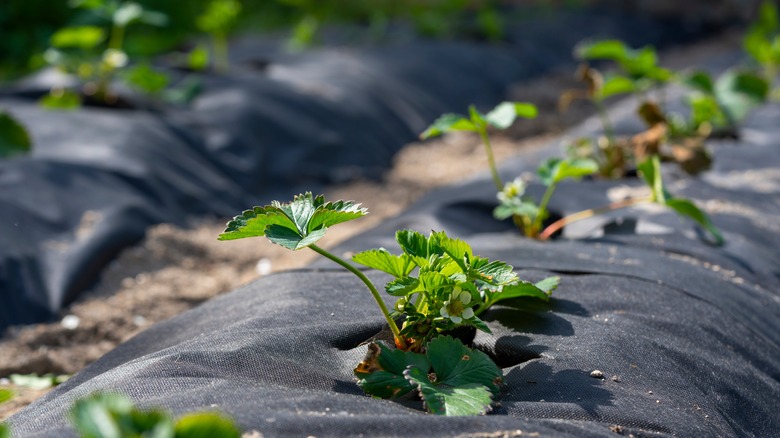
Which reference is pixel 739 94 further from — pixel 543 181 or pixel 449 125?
pixel 449 125

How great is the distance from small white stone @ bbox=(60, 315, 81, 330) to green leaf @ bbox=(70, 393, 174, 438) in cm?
189

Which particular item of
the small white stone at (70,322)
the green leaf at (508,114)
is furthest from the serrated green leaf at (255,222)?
the small white stone at (70,322)

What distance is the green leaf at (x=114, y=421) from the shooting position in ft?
2.06

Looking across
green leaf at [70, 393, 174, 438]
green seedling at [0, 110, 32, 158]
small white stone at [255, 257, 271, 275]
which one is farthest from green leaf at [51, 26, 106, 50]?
green leaf at [70, 393, 174, 438]

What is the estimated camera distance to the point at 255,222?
117 centimetres

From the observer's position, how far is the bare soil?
228cm

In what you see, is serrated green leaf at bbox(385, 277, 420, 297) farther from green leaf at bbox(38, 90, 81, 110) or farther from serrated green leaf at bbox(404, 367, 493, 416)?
green leaf at bbox(38, 90, 81, 110)

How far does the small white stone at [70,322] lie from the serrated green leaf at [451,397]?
156cm

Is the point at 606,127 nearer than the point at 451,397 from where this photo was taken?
No

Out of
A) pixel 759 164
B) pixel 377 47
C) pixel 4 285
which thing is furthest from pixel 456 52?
pixel 4 285

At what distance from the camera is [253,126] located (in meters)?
3.84

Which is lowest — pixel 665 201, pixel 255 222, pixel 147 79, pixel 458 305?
pixel 458 305

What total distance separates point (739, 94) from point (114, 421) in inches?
117

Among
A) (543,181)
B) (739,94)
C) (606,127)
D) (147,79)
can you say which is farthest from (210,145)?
(739,94)
